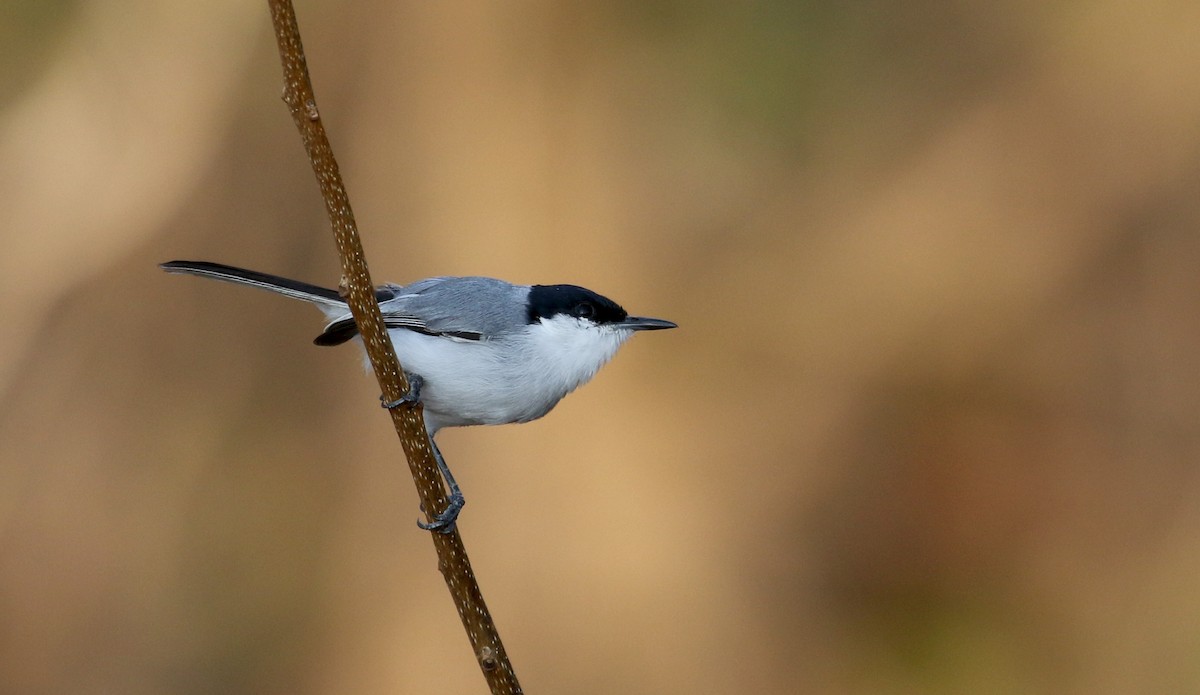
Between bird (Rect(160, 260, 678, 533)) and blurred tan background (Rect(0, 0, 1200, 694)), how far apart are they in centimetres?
260

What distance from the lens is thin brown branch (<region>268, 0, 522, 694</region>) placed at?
1443mm

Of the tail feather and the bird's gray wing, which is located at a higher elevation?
the tail feather

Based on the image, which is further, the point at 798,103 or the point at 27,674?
the point at 798,103

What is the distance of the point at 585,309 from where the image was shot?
2455mm

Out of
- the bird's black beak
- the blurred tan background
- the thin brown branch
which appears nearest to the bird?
→ the bird's black beak

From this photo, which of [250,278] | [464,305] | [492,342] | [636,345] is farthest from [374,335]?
[636,345]

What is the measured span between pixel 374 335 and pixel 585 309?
2.74 ft

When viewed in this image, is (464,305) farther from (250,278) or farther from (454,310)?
(250,278)

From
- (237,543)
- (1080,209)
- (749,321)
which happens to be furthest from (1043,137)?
(237,543)

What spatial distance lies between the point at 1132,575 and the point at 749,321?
7.33 feet

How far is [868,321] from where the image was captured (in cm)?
521

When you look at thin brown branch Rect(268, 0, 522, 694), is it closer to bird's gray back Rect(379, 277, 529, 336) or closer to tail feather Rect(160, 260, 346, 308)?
tail feather Rect(160, 260, 346, 308)

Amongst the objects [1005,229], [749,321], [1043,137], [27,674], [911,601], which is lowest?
[27,674]

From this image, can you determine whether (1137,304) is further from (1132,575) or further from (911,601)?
(911,601)
